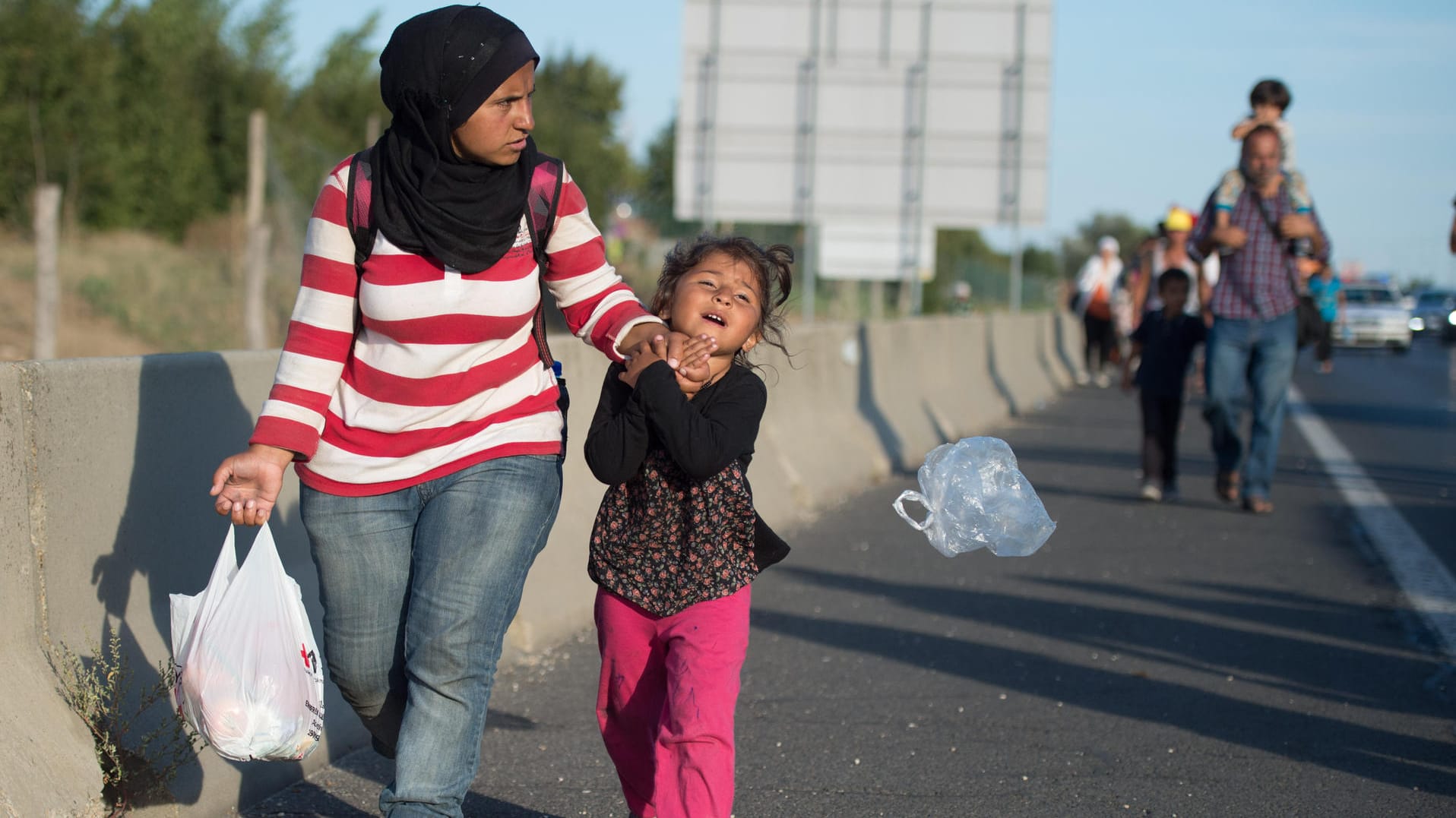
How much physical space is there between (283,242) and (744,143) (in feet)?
32.9

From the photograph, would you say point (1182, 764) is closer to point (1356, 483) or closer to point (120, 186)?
point (1356, 483)

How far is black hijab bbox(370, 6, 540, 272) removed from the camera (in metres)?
3.04

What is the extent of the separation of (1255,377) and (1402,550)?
1423 mm

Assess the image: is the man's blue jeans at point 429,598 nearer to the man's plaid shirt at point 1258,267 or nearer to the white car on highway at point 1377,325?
the man's plaid shirt at point 1258,267

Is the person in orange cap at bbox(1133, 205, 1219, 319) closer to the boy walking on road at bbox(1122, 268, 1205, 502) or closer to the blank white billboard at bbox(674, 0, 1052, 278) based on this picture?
the boy walking on road at bbox(1122, 268, 1205, 502)

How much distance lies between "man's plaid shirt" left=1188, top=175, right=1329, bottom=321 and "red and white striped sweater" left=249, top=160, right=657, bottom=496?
21.6 ft

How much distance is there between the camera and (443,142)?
3.08 metres

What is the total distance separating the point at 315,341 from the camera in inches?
125

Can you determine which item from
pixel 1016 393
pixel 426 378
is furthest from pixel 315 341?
pixel 1016 393

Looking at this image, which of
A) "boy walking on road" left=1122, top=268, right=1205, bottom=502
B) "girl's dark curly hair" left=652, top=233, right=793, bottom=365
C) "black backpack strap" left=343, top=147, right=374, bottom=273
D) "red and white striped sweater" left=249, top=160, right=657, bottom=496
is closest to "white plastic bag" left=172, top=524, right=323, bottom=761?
"red and white striped sweater" left=249, top=160, right=657, bottom=496

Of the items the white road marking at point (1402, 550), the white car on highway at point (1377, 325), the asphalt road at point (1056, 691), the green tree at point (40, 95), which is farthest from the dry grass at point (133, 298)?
the white car on highway at point (1377, 325)

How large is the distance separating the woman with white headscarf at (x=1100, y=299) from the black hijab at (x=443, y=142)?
16444mm

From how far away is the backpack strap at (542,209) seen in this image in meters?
3.32

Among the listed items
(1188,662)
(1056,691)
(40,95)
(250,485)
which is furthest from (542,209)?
(40,95)
